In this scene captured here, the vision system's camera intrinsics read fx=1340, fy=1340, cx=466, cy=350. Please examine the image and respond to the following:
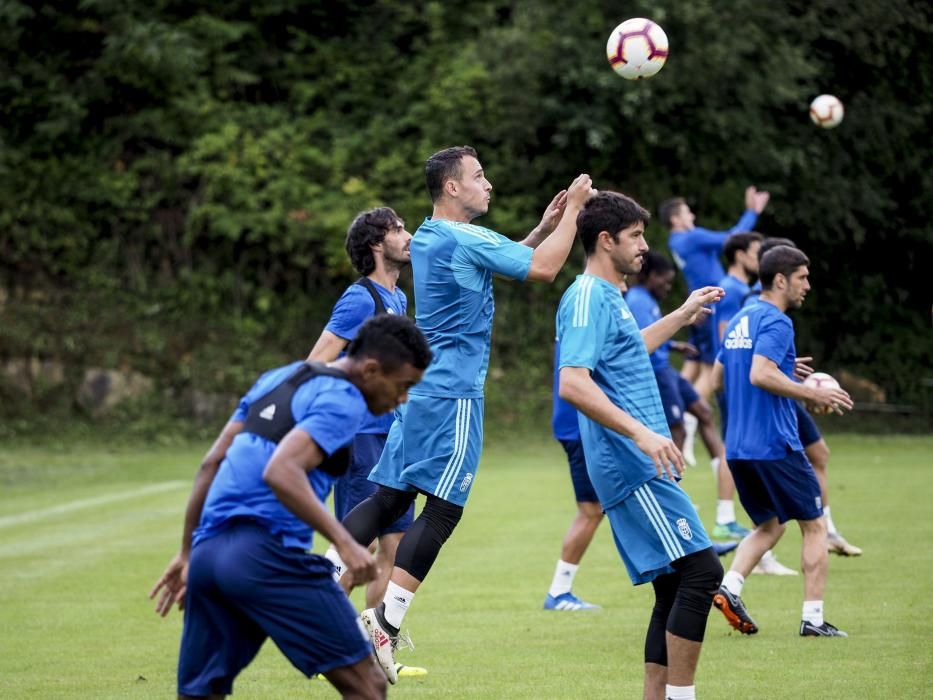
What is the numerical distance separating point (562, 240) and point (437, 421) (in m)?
1.18

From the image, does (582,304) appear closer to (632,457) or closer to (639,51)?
(632,457)

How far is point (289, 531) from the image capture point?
453cm

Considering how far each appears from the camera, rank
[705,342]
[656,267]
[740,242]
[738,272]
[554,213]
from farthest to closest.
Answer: [705,342], [738,272], [656,267], [740,242], [554,213]

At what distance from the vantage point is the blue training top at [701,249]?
1584 centimetres

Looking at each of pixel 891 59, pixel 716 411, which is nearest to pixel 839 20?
pixel 891 59

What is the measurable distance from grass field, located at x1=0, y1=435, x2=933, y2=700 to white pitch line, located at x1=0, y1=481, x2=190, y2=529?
3 cm

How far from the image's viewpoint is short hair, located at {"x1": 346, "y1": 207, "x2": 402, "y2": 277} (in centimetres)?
777

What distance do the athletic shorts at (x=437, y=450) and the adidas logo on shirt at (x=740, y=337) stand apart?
7.40 ft

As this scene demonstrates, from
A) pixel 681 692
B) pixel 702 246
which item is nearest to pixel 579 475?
pixel 681 692

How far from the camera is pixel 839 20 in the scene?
24344mm

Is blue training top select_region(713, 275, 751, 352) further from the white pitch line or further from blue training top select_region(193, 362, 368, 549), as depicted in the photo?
blue training top select_region(193, 362, 368, 549)

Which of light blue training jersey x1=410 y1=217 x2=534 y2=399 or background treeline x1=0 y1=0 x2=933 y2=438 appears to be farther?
background treeline x1=0 y1=0 x2=933 y2=438

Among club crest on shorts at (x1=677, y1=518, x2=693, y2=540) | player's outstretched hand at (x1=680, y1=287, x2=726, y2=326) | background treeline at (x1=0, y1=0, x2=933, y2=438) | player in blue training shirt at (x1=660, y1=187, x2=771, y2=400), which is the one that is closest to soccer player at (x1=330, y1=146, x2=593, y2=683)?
player's outstretched hand at (x1=680, y1=287, x2=726, y2=326)

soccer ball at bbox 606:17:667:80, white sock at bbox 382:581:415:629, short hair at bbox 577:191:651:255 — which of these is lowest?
white sock at bbox 382:581:415:629
